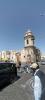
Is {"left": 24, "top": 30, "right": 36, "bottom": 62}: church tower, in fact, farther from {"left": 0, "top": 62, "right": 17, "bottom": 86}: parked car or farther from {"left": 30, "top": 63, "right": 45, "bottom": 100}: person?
{"left": 30, "top": 63, "right": 45, "bottom": 100}: person

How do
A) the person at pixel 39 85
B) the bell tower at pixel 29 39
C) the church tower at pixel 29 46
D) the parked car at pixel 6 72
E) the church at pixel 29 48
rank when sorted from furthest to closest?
the church at pixel 29 48, the church tower at pixel 29 46, the bell tower at pixel 29 39, the parked car at pixel 6 72, the person at pixel 39 85

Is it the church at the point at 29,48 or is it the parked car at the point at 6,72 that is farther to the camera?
the church at the point at 29,48

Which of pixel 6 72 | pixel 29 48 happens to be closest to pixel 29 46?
pixel 29 48

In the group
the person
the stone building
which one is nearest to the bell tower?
the stone building

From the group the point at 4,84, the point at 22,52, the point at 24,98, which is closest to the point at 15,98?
the point at 24,98

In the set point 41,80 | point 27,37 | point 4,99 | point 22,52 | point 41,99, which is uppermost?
point 27,37

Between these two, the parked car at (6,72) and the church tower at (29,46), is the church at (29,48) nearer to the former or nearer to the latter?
the church tower at (29,46)

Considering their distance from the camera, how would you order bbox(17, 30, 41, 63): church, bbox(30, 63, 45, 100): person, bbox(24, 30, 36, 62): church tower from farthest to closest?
1. bbox(17, 30, 41, 63): church
2. bbox(24, 30, 36, 62): church tower
3. bbox(30, 63, 45, 100): person

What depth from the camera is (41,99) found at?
3719 millimetres

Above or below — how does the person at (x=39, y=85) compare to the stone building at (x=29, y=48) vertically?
below

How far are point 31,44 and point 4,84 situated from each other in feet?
244

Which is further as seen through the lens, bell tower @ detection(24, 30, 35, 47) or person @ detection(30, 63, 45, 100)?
bell tower @ detection(24, 30, 35, 47)

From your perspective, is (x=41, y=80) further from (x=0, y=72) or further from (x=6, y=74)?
(x=6, y=74)

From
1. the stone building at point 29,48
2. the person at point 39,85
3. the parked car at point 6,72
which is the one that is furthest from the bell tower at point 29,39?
the person at point 39,85
